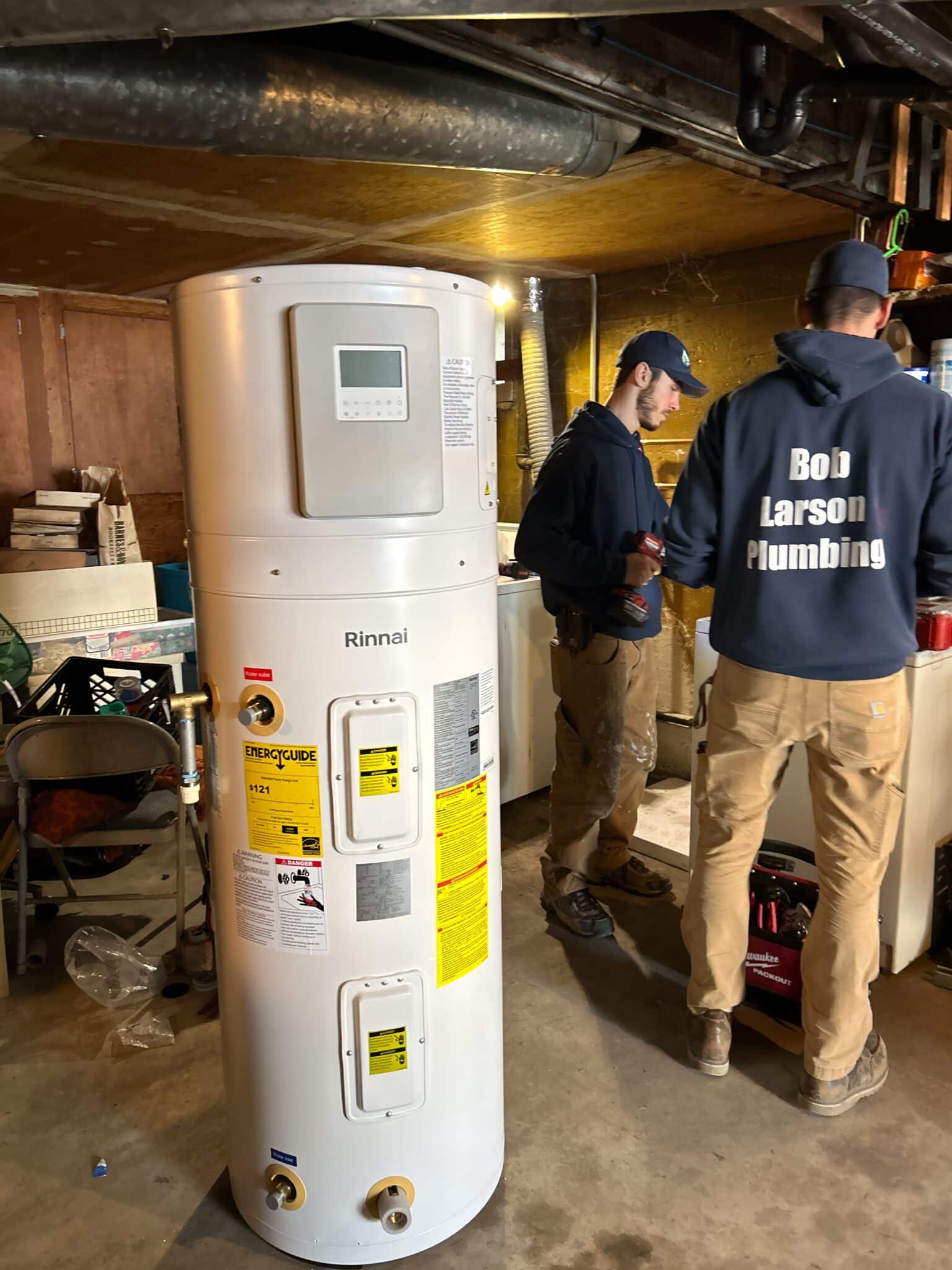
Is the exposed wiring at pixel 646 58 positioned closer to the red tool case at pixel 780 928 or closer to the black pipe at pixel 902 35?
the black pipe at pixel 902 35

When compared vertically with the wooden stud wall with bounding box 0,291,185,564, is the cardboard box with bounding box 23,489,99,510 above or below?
below

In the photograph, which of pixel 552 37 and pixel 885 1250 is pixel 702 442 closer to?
pixel 552 37

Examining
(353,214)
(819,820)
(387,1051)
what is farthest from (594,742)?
(353,214)

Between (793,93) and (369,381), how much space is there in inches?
54.0

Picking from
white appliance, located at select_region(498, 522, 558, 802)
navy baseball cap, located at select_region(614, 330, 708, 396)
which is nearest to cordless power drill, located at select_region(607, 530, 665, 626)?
navy baseball cap, located at select_region(614, 330, 708, 396)

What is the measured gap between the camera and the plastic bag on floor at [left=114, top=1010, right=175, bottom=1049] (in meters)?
2.20

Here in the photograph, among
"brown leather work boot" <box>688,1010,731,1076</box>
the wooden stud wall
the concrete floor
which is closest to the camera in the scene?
the concrete floor

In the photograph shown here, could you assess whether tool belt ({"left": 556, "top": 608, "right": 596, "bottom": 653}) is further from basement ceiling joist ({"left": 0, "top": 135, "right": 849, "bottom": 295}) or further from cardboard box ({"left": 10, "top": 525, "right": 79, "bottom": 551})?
cardboard box ({"left": 10, "top": 525, "right": 79, "bottom": 551})

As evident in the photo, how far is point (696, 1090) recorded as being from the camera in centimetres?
199

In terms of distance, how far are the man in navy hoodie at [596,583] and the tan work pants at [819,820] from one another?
539 millimetres

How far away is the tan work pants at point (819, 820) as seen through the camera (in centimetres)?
179

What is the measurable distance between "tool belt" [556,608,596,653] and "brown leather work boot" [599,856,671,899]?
82 cm

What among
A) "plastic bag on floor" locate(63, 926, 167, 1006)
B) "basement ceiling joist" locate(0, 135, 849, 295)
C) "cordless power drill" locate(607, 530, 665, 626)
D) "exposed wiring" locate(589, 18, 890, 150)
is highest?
"exposed wiring" locate(589, 18, 890, 150)

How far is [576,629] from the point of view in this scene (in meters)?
2.48
